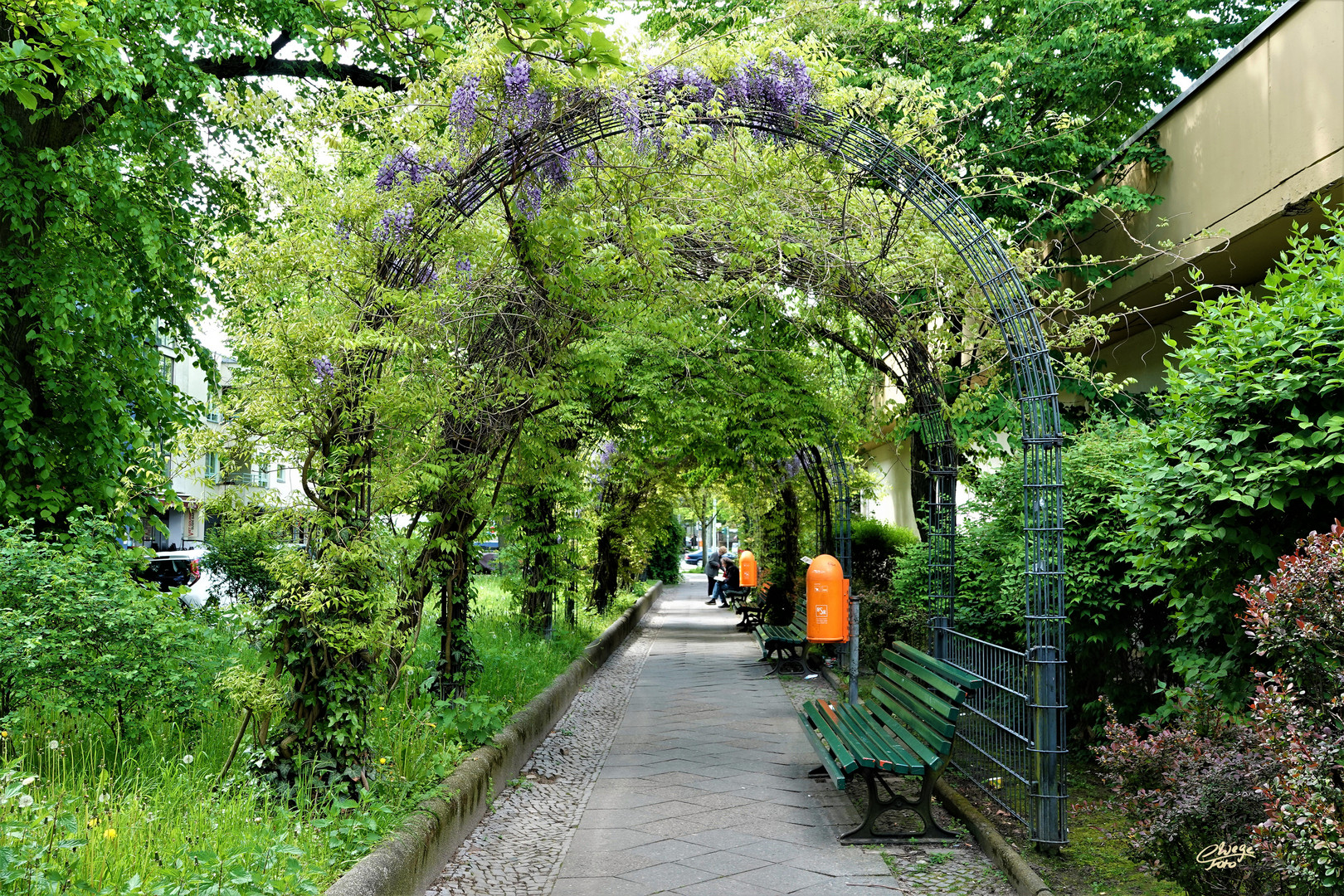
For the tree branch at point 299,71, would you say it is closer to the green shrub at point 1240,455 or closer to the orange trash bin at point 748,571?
the green shrub at point 1240,455

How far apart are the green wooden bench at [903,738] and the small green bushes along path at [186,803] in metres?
2.34

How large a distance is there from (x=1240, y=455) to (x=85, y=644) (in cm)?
577

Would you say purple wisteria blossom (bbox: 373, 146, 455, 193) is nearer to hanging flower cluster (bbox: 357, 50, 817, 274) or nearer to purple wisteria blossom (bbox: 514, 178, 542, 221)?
hanging flower cluster (bbox: 357, 50, 817, 274)

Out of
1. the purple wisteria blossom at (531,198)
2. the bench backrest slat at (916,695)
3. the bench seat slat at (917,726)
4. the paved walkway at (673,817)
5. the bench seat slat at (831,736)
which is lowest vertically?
the paved walkway at (673,817)

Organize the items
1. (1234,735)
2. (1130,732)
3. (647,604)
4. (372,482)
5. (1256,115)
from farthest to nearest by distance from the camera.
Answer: (647,604) → (1256,115) → (372,482) → (1130,732) → (1234,735)

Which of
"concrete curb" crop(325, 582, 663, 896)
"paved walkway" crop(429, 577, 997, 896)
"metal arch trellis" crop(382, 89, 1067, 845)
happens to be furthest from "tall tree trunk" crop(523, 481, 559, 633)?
"metal arch trellis" crop(382, 89, 1067, 845)

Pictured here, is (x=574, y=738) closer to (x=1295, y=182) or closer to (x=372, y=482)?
(x=372, y=482)

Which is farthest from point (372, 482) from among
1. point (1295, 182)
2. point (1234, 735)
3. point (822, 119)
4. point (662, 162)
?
point (1295, 182)

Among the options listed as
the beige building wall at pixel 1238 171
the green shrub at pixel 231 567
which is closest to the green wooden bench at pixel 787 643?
the beige building wall at pixel 1238 171

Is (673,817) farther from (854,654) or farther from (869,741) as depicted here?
(854,654)

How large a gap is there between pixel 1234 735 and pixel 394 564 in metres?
4.21

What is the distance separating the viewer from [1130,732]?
4.46m

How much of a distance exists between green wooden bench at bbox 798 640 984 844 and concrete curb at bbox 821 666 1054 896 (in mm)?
233

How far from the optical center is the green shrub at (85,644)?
514 centimetres
